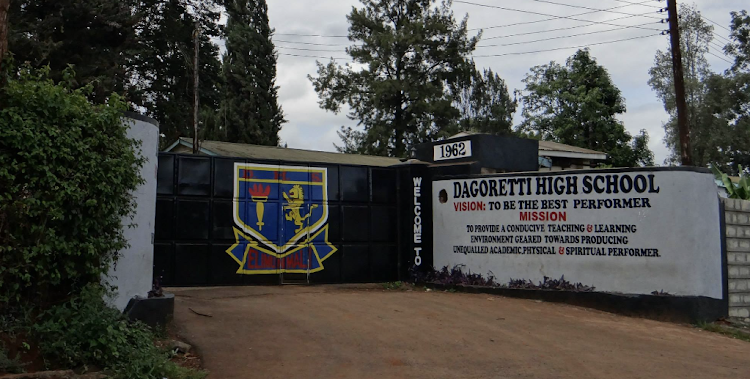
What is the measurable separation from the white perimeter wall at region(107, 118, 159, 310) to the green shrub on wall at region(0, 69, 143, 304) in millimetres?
667

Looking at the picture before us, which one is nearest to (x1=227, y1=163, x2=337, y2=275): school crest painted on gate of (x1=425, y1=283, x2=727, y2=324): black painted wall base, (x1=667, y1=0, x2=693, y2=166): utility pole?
(x1=425, y1=283, x2=727, y2=324): black painted wall base

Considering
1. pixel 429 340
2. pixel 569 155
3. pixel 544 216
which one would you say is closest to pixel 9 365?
pixel 429 340

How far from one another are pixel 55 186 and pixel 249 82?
30.4m

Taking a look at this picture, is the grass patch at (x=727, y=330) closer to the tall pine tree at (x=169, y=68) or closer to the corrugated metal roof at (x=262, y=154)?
the corrugated metal roof at (x=262, y=154)

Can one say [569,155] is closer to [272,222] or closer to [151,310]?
[272,222]

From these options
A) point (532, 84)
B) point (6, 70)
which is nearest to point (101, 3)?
point (6, 70)

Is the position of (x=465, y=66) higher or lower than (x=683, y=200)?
higher

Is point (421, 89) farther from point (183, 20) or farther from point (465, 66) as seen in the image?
point (183, 20)

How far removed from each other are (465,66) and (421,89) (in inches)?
144

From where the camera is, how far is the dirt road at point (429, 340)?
6535 millimetres

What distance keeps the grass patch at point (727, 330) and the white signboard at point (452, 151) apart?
5313 mm

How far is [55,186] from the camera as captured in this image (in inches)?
222

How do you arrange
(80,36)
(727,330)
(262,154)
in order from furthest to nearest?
(80,36) < (262,154) < (727,330)

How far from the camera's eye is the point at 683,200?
32.6 feet
